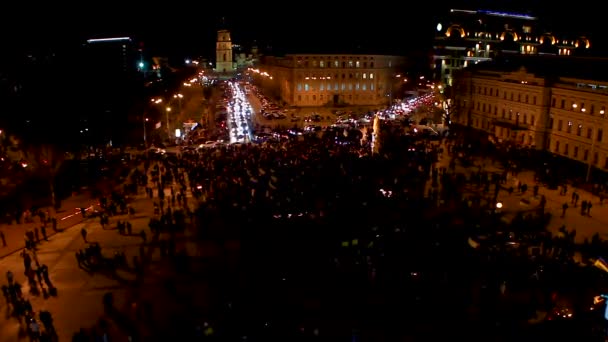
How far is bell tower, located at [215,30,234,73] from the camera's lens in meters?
160

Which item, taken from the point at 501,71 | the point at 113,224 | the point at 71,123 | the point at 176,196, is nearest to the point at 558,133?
the point at 501,71

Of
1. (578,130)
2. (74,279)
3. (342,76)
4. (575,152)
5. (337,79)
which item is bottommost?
(74,279)

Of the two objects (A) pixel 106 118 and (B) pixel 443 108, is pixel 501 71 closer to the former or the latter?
(B) pixel 443 108

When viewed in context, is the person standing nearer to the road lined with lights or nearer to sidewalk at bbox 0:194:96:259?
sidewalk at bbox 0:194:96:259

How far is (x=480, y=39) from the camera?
78.0 metres

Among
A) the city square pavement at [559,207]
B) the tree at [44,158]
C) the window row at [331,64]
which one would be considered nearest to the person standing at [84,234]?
the tree at [44,158]

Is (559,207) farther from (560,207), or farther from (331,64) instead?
(331,64)

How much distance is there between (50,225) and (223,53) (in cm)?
14450

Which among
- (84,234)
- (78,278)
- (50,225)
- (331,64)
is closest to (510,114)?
(331,64)

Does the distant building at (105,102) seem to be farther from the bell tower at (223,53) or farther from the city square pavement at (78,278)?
the bell tower at (223,53)

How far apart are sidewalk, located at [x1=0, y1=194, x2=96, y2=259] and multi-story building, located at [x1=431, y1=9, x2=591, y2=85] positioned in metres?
Result: 60.7

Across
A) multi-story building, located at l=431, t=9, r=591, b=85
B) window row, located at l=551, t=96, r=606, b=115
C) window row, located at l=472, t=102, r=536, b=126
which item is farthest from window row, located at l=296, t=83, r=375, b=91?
window row, located at l=551, t=96, r=606, b=115

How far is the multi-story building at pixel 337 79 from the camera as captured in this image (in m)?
77.2

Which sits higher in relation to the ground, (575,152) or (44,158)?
(44,158)
